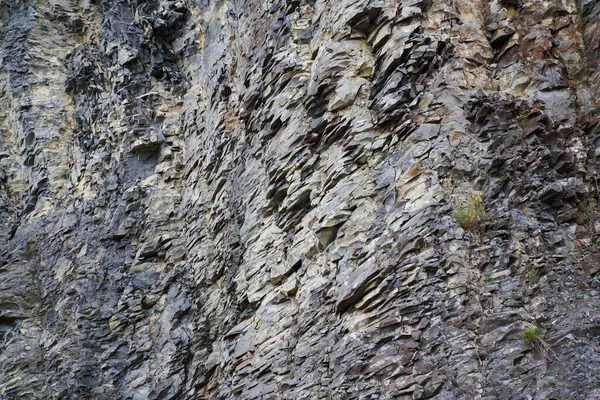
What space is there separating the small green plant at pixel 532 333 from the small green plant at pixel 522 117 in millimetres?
2850

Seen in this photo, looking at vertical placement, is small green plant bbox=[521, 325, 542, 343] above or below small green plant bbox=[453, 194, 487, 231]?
below

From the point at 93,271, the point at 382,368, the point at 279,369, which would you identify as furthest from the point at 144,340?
the point at 382,368

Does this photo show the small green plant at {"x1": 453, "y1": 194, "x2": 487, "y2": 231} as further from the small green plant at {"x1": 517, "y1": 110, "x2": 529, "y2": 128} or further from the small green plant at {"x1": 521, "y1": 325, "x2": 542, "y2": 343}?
the small green plant at {"x1": 521, "y1": 325, "x2": 542, "y2": 343}

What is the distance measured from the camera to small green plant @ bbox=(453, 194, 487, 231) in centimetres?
899

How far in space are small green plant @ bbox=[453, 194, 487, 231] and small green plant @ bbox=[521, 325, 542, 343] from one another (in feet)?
4.95

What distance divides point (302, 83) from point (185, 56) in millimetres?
6476

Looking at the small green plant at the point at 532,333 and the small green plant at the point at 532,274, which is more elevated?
the small green plant at the point at 532,274

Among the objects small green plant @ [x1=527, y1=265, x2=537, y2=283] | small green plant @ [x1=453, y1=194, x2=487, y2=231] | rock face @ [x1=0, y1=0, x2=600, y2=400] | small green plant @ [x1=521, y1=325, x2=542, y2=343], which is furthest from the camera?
small green plant @ [x1=453, y1=194, x2=487, y2=231]

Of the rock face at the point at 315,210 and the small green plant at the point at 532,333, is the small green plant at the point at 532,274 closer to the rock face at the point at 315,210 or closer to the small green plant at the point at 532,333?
the rock face at the point at 315,210

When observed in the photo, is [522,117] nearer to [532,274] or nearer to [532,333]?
[532,274]

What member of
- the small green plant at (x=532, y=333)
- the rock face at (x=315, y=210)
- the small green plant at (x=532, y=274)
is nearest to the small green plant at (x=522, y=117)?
the rock face at (x=315, y=210)

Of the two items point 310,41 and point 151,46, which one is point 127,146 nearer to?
point 151,46

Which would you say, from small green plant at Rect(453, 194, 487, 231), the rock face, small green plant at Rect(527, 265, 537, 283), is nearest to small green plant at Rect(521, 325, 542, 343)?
the rock face

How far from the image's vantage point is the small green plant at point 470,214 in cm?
899
